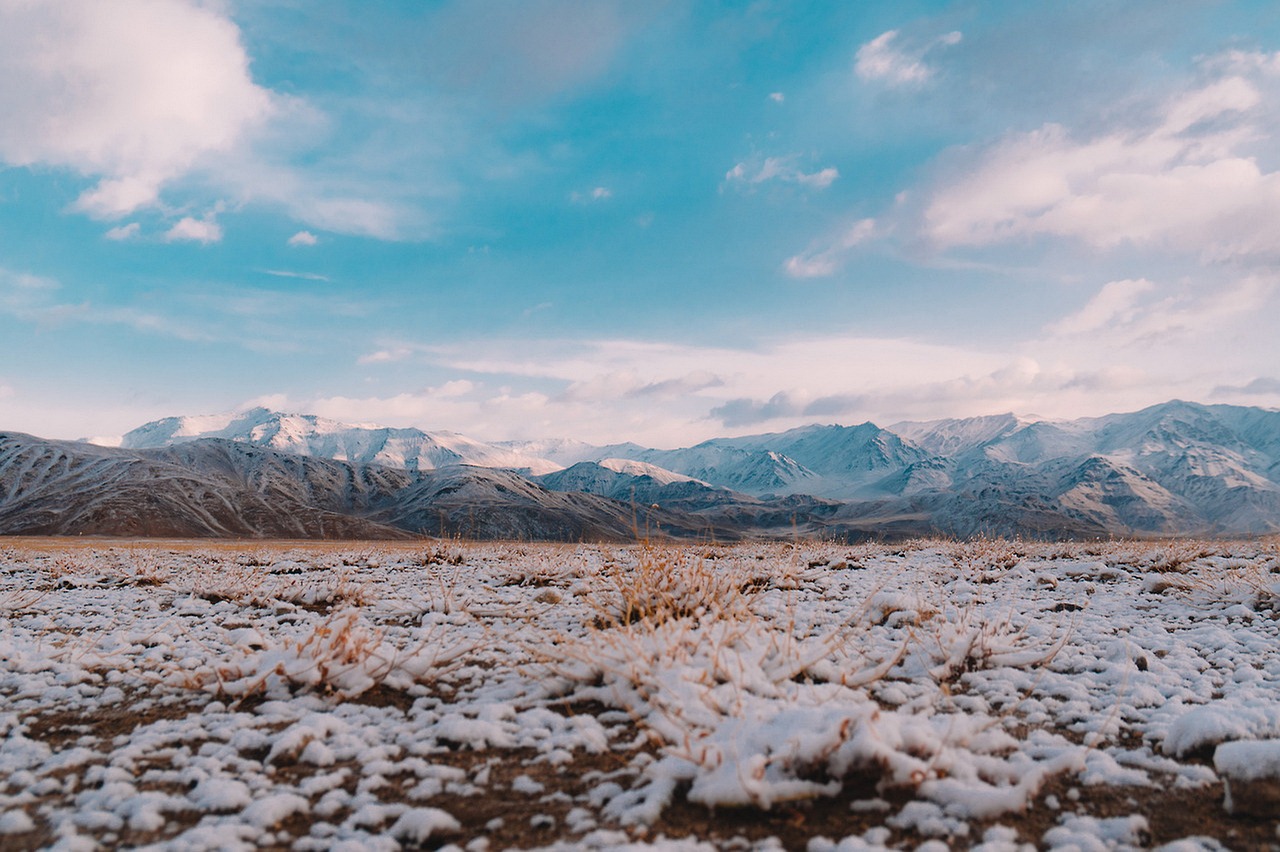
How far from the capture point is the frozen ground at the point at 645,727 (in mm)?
3301

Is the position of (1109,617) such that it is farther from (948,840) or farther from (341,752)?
(341,752)

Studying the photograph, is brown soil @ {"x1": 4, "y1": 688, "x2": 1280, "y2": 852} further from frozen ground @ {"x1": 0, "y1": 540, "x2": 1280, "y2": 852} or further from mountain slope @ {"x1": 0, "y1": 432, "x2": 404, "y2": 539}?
mountain slope @ {"x1": 0, "y1": 432, "x2": 404, "y2": 539}

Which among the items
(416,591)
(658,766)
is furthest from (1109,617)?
(416,591)

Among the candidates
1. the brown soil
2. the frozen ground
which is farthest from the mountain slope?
the brown soil

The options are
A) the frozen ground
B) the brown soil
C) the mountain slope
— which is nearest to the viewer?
the brown soil

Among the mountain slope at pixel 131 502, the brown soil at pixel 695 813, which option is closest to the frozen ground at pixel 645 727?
the brown soil at pixel 695 813

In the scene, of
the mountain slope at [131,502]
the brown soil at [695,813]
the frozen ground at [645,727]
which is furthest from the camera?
the mountain slope at [131,502]

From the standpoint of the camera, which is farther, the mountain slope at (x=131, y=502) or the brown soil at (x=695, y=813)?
the mountain slope at (x=131, y=502)

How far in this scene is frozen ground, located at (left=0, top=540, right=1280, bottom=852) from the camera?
330cm

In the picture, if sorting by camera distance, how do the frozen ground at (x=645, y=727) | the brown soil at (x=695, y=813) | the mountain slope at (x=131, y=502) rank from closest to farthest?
the brown soil at (x=695, y=813)
the frozen ground at (x=645, y=727)
the mountain slope at (x=131, y=502)

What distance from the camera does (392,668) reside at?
5.60 m

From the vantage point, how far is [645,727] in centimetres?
432

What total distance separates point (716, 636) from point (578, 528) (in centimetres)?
18264

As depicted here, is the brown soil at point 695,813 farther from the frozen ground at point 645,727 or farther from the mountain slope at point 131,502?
the mountain slope at point 131,502
